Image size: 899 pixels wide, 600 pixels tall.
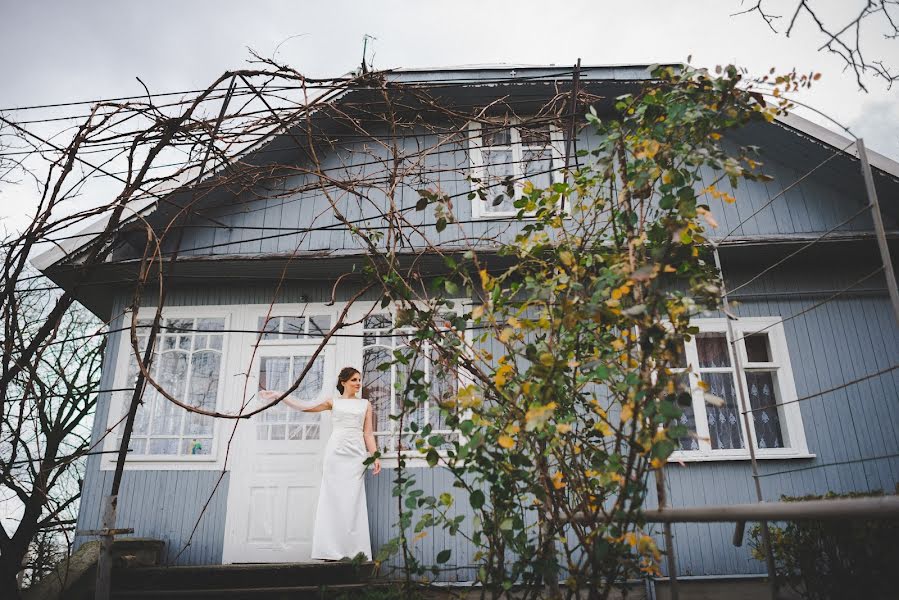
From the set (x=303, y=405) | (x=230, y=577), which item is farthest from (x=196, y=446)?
(x=230, y=577)

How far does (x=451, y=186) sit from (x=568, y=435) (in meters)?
5.30

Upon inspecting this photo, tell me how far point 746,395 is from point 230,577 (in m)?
5.29

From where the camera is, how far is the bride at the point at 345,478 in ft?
18.0

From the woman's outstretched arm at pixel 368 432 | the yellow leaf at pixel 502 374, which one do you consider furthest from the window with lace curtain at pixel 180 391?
the yellow leaf at pixel 502 374

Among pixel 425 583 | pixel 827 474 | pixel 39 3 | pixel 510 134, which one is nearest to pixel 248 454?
pixel 425 583

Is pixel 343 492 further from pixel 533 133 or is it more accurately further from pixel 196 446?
pixel 533 133

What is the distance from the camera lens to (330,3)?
6.94 meters

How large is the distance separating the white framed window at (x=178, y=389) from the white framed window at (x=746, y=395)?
17.0 feet

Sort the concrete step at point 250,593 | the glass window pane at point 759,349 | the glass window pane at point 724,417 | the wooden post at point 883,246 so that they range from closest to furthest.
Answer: the wooden post at point 883,246
the concrete step at point 250,593
the glass window pane at point 724,417
the glass window pane at point 759,349

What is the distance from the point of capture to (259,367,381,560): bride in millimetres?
5477

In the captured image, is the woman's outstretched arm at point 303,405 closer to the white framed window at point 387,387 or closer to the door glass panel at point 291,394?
the door glass panel at point 291,394

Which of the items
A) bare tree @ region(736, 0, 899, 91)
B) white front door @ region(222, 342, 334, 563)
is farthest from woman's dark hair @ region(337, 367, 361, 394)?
bare tree @ region(736, 0, 899, 91)

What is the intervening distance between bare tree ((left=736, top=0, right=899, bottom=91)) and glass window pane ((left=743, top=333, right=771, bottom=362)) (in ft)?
16.0

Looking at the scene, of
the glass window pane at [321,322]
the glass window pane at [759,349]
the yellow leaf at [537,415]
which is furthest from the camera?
the glass window pane at [321,322]
